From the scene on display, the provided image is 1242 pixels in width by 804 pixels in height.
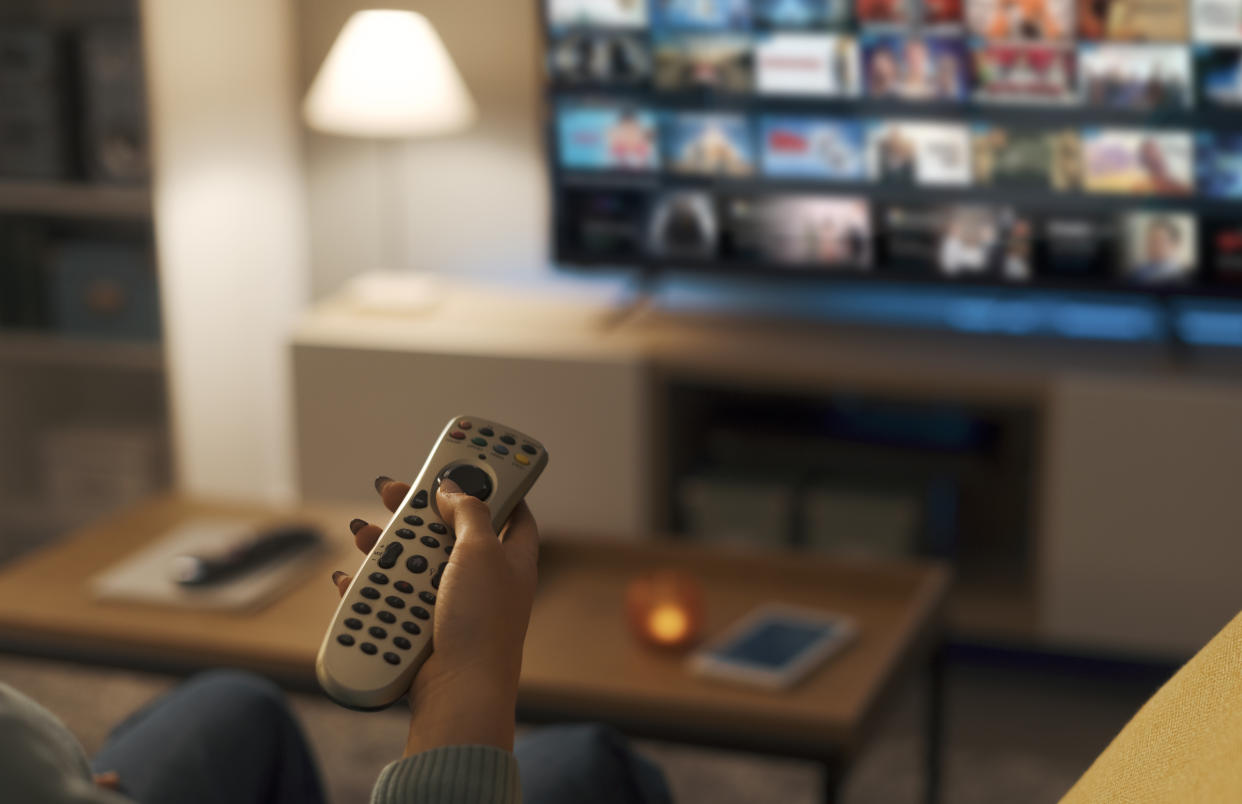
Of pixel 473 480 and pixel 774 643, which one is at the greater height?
pixel 473 480

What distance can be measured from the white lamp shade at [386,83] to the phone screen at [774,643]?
1.30m

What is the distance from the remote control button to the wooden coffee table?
716 millimetres

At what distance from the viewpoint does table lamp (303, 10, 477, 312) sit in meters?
2.59

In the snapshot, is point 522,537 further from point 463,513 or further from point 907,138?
point 907,138

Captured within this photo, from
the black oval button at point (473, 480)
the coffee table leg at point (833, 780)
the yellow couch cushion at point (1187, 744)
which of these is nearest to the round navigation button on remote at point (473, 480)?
the black oval button at point (473, 480)

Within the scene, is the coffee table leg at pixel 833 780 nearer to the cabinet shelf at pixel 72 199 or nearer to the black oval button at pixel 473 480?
the black oval button at pixel 473 480

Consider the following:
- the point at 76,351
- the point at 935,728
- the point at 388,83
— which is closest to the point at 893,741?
the point at 935,728

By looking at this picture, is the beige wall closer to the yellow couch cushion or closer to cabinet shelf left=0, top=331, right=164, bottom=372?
cabinet shelf left=0, top=331, right=164, bottom=372

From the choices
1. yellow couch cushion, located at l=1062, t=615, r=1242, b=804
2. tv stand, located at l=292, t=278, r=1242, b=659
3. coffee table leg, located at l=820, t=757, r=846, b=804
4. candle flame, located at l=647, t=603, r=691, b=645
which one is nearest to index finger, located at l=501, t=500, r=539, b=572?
yellow couch cushion, located at l=1062, t=615, r=1242, b=804

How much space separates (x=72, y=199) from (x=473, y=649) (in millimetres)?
2507

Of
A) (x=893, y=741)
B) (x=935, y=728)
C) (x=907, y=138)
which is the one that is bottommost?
(x=893, y=741)

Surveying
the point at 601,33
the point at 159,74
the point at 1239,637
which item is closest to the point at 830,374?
the point at 601,33

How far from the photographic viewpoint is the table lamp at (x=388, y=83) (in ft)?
8.49

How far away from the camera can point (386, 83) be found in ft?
8.49
